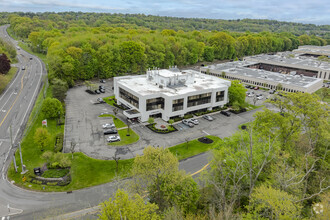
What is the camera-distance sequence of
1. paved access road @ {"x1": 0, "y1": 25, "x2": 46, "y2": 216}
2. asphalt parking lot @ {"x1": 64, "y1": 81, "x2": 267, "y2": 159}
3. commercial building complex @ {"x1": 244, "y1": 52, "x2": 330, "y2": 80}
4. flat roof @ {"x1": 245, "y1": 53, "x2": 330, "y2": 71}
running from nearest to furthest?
paved access road @ {"x1": 0, "y1": 25, "x2": 46, "y2": 216} → asphalt parking lot @ {"x1": 64, "y1": 81, "x2": 267, "y2": 159} → commercial building complex @ {"x1": 244, "y1": 52, "x2": 330, "y2": 80} → flat roof @ {"x1": 245, "y1": 53, "x2": 330, "y2": 71}

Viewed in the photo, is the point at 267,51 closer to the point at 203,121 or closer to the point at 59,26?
the point at 203,121

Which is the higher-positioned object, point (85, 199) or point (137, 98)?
point (137, 98)

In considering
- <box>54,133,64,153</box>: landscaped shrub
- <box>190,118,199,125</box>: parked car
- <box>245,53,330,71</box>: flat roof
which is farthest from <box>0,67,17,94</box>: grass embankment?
<box>245,53,330,71</box>: flat roof

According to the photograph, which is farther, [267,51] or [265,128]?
[267,51]

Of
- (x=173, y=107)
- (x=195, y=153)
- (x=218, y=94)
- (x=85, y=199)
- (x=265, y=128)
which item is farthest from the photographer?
(x=218, y=94)

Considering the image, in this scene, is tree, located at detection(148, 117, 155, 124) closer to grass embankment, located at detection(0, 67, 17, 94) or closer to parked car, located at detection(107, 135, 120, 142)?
parked car, located at detection(107, 135, 120, 142)

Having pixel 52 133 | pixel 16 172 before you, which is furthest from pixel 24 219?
pixel 52 133
